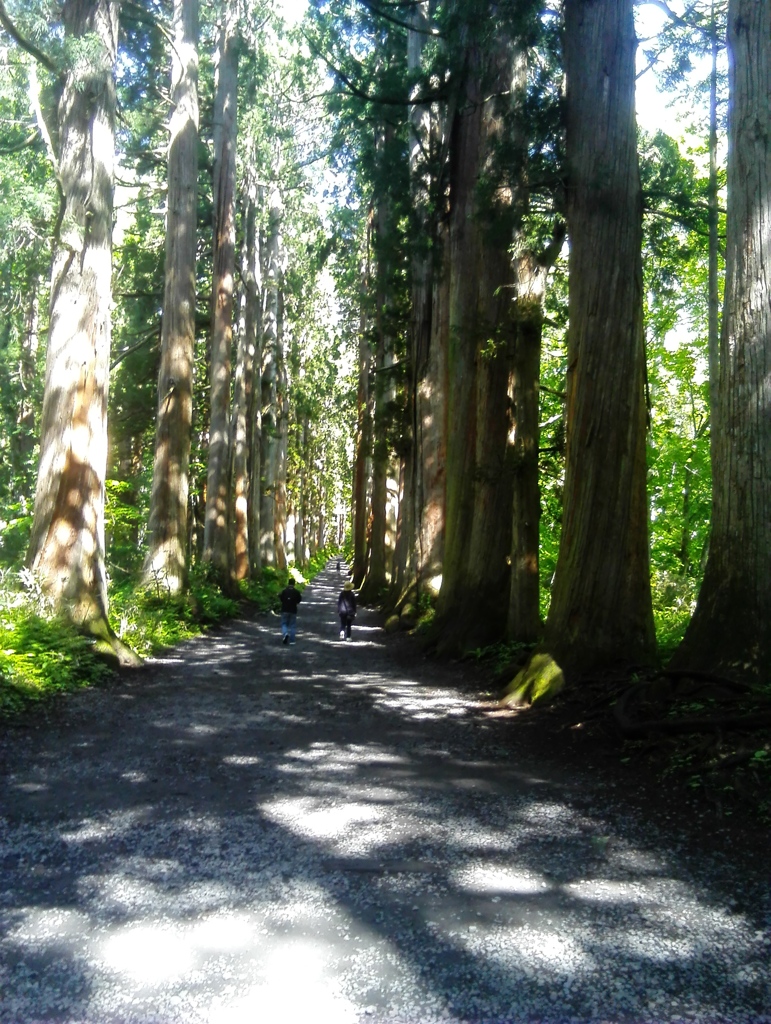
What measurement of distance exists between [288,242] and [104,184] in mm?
25820

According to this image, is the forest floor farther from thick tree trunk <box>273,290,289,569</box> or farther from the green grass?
thick tree trunk <box>273,290,289,569</box>

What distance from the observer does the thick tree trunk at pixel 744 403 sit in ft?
27.0

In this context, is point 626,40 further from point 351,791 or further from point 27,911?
point 27,911

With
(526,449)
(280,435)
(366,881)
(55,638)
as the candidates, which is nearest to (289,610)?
(526,449)

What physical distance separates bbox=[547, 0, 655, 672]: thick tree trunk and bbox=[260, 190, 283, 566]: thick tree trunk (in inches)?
1027

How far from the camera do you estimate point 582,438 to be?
11.2 meters

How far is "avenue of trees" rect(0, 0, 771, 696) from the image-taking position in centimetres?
1086

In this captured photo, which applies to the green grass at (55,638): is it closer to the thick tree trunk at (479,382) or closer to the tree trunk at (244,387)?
the thick tree trunk at (479,382)

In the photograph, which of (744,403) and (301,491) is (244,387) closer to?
(744,403)

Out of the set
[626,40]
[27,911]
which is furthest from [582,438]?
[27,911]

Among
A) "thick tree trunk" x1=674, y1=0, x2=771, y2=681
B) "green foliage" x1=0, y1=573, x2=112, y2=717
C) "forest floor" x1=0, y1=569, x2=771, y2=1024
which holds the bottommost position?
"forest floor" x1=0, y1=569, x2=771, y2=1024

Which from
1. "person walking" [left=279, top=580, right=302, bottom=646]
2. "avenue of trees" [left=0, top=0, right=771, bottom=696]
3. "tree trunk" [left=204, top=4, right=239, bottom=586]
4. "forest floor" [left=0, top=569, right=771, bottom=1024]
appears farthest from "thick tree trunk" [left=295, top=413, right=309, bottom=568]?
"forest floor" [left=0, top=569, right=771, bottom=1024]

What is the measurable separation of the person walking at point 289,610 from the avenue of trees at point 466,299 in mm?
2662

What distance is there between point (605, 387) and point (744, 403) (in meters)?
2.80
